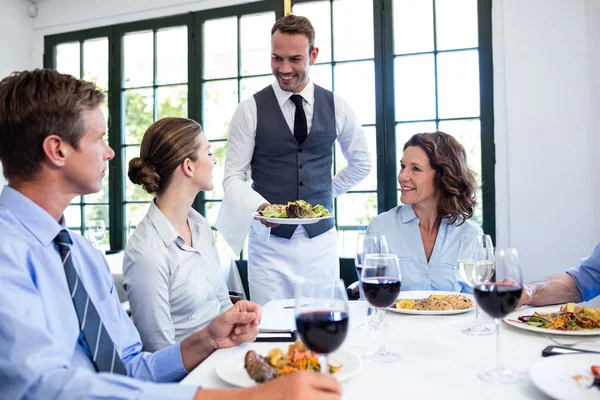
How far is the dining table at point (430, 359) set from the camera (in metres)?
0.83

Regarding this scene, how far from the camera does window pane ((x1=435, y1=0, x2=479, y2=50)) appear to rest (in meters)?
3.28

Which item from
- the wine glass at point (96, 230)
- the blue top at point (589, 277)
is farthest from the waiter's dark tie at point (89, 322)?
the wine glass at point (96, 230)

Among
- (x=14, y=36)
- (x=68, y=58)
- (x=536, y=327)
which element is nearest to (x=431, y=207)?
(x=536, y=327)

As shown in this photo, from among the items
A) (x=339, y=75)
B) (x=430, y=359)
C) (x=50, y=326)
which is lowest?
(x=430, y=359)

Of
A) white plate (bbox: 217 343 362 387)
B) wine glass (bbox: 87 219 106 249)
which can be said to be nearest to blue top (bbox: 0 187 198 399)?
white plate (bbox: 217 343 362 387)

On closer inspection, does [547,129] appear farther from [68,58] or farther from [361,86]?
[68,58]

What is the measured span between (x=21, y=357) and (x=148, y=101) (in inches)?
148

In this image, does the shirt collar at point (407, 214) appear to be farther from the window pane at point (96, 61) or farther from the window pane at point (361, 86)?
the window pane at point (96, 61)

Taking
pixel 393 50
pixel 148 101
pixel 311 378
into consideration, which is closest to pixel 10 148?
pixel 311 378

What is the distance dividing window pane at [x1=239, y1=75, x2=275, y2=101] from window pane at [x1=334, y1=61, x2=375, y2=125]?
0.56 meters

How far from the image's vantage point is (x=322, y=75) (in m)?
3.64

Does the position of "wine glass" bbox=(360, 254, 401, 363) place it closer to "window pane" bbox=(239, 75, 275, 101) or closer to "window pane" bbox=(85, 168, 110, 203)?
"window pane" bbox=(239, 75, 275, 101)

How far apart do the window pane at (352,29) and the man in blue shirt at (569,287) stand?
2311 mm

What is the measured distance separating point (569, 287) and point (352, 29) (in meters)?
2.54
